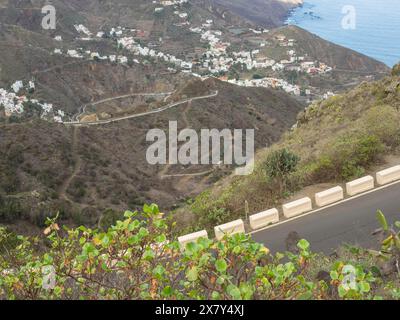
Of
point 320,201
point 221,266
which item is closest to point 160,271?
point 221,266

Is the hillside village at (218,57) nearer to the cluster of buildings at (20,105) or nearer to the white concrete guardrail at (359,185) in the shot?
the cluster of buildings at (20,105)

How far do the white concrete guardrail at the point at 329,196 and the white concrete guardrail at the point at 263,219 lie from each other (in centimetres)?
94

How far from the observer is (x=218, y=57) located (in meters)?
127

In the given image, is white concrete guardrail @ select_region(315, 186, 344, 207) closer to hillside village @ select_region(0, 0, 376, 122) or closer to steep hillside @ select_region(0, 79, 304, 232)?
steep hillside @ select_region(0, 79, 304, 232)

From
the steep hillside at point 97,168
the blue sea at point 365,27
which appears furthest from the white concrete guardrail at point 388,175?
the blue sea at point 365,27

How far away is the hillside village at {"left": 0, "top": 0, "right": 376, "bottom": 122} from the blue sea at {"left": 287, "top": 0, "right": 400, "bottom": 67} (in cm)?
1471

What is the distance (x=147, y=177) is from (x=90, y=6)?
13304 cm

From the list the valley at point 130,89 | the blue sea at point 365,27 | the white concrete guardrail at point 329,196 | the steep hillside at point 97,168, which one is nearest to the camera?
the white concrete guardrail at point 329,196

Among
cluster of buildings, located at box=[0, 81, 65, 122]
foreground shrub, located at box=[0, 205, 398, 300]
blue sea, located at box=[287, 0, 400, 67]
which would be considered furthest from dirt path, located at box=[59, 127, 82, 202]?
blue sea, located at box=[287, 0, 400, 67]

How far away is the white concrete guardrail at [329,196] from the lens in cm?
950

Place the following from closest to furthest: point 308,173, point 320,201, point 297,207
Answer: point 297,207
point 320,201
point 308,173

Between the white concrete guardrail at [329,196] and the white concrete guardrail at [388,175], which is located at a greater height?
the white concrete guardrail at [388,175]

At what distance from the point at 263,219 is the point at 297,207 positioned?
770 mm

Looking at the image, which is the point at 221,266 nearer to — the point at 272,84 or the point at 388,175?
the point at 388,175
